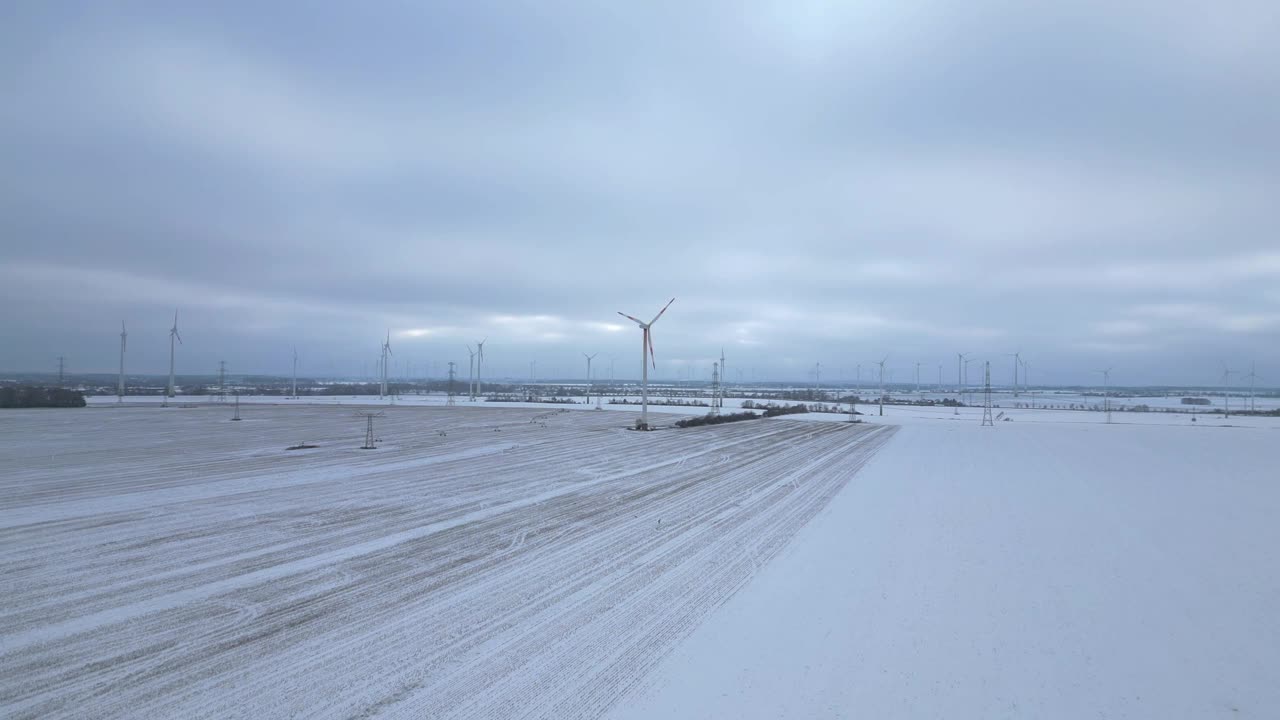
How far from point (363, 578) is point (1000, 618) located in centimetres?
751

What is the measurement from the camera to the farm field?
5078 millimetres

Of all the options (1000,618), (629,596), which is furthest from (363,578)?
(1000,618)

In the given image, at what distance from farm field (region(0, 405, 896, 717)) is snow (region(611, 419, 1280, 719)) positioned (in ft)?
2.42

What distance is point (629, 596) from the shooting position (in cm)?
739

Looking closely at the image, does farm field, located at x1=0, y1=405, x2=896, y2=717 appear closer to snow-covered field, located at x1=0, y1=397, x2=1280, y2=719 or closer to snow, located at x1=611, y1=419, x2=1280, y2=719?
snow-covered field, located at x1=0, y1=397, x2=1280, y2=719

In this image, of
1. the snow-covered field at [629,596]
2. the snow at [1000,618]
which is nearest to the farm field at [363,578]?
the snow-covered field at [629,596]

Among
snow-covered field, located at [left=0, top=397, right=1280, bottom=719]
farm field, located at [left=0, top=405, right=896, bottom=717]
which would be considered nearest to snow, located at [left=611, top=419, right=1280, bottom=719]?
snow-covered field, located at [left=0, top=397, right=1280, bottom=719]

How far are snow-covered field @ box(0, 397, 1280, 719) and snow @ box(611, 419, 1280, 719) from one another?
0.04m

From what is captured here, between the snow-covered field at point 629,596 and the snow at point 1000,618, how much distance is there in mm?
37

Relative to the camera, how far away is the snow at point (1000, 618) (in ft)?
16.5

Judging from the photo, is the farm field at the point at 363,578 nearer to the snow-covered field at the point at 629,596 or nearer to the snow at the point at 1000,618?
the snow-covered field at the point at 629,596

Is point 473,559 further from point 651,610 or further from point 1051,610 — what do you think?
point 1051,610

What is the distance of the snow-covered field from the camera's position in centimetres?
505

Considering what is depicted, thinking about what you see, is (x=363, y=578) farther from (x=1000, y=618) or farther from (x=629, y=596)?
(x=1000, y=618)
